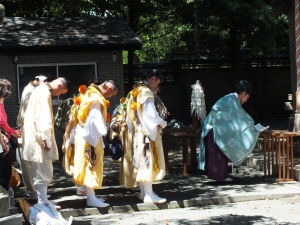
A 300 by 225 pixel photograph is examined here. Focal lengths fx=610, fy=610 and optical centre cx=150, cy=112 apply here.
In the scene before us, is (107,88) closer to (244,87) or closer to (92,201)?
(92,201)

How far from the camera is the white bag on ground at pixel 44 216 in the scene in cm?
668

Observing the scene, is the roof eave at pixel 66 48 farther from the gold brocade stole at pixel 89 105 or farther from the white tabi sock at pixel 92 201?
the white tabi sock at pixel 92 201

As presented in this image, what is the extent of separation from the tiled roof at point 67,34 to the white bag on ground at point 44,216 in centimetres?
792

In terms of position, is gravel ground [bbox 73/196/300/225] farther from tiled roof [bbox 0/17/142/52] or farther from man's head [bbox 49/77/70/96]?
tiled roof [bbox 0/17/142/52]

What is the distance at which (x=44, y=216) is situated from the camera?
22.1 feet

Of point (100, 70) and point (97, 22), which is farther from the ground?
point (97, 22)

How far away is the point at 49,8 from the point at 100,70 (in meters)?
6.87

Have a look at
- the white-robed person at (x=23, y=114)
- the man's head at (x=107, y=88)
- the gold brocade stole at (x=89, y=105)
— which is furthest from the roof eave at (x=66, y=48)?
the gold brocade stole at (x=89, y=105)

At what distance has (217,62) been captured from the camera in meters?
20.4

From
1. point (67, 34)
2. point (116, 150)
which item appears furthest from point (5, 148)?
point (67, 34)

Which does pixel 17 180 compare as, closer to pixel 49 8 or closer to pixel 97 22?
pixel 97 22

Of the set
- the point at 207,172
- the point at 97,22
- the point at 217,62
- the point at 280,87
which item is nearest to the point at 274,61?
the point at 280,87

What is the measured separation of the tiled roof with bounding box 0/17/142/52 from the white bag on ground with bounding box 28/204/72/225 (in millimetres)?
7921

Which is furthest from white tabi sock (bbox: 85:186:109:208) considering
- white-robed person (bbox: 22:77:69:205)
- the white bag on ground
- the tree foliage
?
the tree foliage
